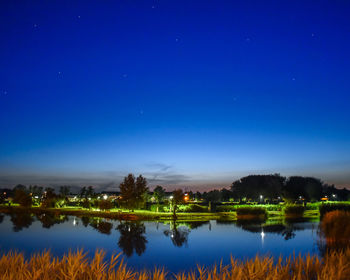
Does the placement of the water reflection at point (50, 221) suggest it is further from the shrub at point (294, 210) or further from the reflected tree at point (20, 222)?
the shrub at point (294, 210)

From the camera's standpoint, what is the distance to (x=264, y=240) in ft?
74.2

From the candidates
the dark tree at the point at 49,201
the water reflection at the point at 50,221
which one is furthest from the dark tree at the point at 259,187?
the water reflection at the point at 50,221

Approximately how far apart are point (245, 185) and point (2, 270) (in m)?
107

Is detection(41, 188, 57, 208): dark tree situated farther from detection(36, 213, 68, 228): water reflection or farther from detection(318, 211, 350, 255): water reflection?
detection(318, 211, 350, 255): water reflection

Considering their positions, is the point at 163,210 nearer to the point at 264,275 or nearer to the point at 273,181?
the point at 264,275

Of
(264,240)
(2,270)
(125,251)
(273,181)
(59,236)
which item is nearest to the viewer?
(2,270)

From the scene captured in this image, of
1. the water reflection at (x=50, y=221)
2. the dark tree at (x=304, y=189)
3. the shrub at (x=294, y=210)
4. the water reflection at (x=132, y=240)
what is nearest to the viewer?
the water reflection at (x=132, y=240)

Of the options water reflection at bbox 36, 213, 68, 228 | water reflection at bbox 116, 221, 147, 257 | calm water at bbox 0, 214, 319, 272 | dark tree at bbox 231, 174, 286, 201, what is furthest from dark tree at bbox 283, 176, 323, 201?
water reflection at bbox 116, 221, 147, 257

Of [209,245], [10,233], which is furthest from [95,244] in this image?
[10,233]

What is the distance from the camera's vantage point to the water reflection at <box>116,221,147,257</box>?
62.3ft

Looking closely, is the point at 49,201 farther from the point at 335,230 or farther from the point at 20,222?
the point at 335,230

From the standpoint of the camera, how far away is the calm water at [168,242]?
17234 mm

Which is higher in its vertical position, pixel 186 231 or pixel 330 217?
pixel 330 217

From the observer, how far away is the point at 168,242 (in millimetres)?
21656
